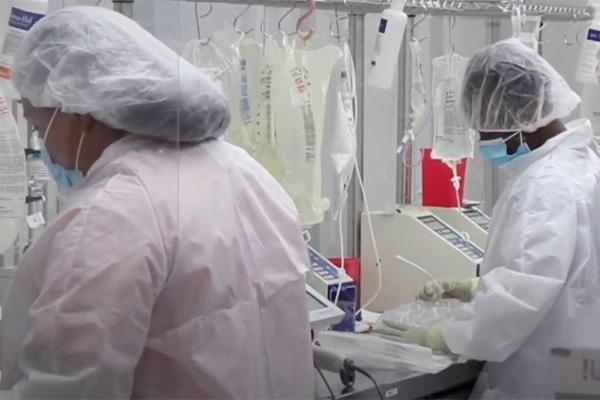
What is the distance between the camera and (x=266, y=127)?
233cm

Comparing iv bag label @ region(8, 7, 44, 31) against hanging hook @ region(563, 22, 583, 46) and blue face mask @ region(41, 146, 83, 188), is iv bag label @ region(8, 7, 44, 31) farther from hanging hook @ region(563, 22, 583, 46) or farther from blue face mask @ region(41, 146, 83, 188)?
hanging hook @ region(563, 22, 583, 46)

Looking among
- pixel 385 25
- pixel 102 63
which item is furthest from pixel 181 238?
pixel 385 25

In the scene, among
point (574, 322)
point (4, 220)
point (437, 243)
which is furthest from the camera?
point (437, 243)

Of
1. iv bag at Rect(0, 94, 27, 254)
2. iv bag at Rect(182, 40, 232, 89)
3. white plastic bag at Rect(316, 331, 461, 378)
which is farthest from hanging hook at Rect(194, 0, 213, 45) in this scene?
white plastic bag at Rect(316, 331, 461, 378)

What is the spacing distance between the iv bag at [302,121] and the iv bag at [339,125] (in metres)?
0.06

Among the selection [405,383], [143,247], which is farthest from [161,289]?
[405,383]

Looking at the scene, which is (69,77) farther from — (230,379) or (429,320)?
(429,320)

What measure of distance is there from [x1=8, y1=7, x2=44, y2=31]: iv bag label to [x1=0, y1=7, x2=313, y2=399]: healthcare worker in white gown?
0.24 meters

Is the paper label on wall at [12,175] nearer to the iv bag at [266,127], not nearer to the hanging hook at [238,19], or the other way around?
the iv bag at [266,127]

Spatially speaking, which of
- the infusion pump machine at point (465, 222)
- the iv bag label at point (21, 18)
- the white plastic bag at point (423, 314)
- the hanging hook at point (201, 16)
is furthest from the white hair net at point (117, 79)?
the infusion pump machine at point (465, 222)

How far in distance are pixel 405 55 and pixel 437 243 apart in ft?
2.01

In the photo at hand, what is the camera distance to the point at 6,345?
53.8 inches

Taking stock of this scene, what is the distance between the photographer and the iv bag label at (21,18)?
1703 millimetres

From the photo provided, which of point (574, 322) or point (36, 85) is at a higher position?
point (36, 85)
